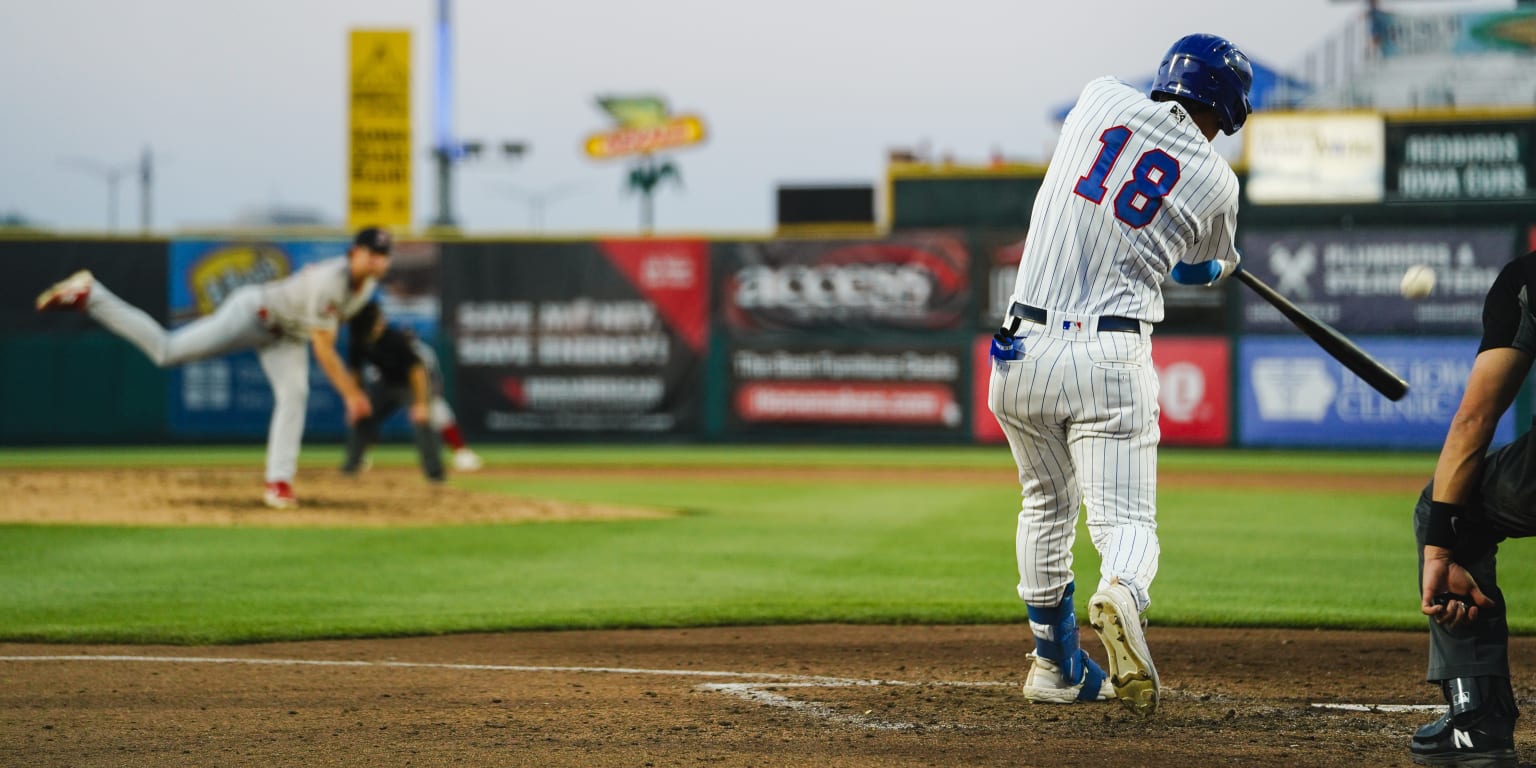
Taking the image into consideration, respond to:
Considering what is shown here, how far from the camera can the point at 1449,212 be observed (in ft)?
65.3

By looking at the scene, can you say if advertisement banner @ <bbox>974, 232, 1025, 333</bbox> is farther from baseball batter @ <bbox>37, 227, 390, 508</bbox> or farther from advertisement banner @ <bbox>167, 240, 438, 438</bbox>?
baseball batter @ <bbox>37, 227, 390, 508</bbox>

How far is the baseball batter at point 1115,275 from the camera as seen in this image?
439 centimetres

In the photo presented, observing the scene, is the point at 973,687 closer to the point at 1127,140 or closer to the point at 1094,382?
the point at 1094,382

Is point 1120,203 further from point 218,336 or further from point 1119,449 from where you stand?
point 218,336

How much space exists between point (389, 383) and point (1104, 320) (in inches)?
436

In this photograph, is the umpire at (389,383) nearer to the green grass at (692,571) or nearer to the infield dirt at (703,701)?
the green grass at (692,571)

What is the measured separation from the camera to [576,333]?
20719mm

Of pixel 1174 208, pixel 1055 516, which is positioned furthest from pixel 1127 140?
pixel 1055 516

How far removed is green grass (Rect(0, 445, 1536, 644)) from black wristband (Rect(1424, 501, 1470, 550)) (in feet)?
11.2

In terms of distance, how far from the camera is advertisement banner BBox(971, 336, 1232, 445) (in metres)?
19.1

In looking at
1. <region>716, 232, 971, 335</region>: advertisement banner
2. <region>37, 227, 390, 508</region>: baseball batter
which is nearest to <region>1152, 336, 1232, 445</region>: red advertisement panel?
<region>716, 232, 971, 335</region>: advertisement banner

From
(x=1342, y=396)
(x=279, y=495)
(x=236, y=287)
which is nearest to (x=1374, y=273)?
Answer: (x=1342, y=396)

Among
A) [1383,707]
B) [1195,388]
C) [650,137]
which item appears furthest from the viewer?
[650,137]

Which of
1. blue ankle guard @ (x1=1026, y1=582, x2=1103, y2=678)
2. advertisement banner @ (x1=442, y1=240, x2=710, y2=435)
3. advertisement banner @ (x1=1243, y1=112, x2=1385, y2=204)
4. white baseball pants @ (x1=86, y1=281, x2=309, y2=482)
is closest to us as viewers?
blue ankle guard @ (x1=1026, y1=582, x2=1103, y2=678)
